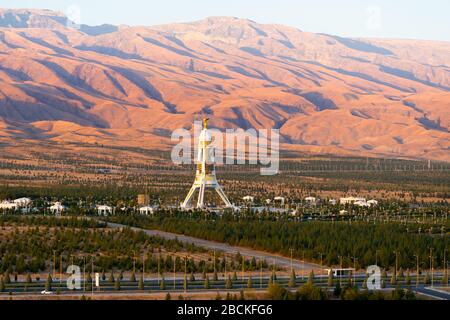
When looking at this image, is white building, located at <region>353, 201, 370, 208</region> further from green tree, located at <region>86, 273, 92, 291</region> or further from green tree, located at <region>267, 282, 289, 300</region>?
green tree, located at <region>267, 282, 289, 300</region>

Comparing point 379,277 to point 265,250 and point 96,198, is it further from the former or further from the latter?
point 96,198

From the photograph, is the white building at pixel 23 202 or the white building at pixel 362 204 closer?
the white building at pixel 23 202

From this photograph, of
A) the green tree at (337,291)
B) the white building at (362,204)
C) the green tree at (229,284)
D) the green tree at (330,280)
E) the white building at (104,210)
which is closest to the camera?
the green tree at (337,291)

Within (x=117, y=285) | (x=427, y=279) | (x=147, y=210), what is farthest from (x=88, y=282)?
(x=147, y=210)

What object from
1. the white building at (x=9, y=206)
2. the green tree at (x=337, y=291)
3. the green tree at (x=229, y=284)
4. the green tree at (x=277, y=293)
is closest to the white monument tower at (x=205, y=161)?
the white building at (x=9, y=206)

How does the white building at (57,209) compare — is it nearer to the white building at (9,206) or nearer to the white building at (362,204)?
the white building at (9,206)

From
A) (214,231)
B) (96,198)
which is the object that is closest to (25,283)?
(214,231)
